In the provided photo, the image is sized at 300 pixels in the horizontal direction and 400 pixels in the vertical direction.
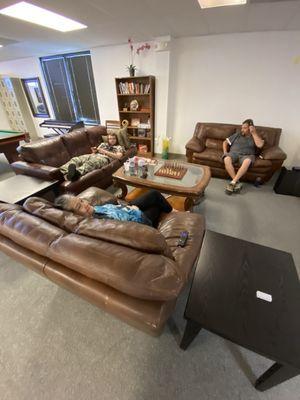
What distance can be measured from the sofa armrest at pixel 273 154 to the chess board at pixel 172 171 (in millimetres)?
1393

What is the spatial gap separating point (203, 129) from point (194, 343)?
3374 mm

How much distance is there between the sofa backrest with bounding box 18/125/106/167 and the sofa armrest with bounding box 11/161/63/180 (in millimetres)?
121

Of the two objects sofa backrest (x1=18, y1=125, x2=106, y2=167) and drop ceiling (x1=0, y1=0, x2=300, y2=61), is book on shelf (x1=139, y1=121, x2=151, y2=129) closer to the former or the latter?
sofa backrest (x1=18, y1=125, x2=106, y2=167)

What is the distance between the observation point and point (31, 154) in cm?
249

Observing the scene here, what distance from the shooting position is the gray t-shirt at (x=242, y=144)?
9.68 feet

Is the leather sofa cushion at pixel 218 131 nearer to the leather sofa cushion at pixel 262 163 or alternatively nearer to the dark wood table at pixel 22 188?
the leather sofa cushion at pixel 262 163

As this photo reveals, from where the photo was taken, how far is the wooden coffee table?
2.07 meters

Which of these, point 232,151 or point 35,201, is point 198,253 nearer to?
point 35,201

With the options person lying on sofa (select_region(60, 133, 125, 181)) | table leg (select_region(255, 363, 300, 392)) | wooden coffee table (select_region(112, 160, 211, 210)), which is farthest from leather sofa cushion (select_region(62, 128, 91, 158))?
table leg (select_region(255, 363, 300, 392))

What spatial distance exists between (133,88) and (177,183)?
8.78ft

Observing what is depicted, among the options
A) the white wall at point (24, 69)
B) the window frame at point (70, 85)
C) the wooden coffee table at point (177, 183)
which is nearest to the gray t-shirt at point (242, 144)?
the wooden coffee table at point (177, 183)

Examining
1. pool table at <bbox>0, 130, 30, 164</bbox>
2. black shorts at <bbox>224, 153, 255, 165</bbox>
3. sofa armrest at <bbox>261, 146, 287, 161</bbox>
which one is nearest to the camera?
sofa armrest at <bbox>261, 146, 287, 161</bbox>

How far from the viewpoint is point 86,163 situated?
267 centimetres

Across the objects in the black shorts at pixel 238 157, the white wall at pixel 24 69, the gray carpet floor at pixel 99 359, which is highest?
the white wall at pixel 24 69
